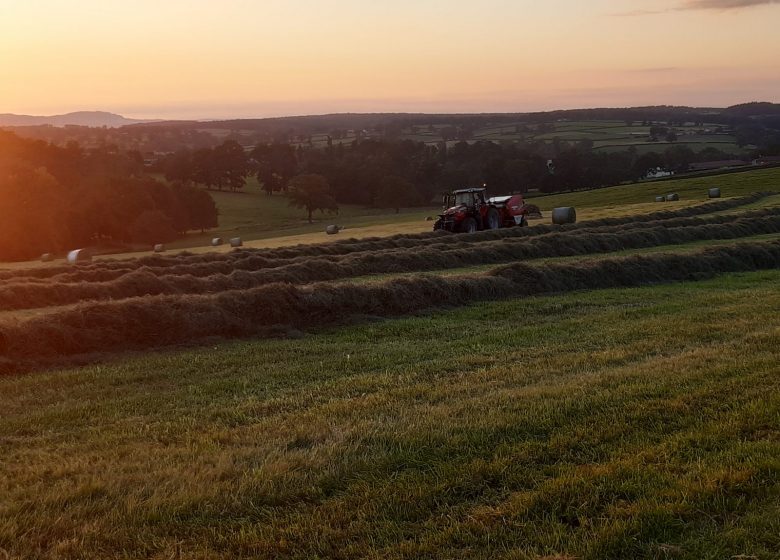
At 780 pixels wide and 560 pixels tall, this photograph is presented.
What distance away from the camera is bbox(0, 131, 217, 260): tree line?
52.0 m

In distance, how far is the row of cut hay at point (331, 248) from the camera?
24.6 meters

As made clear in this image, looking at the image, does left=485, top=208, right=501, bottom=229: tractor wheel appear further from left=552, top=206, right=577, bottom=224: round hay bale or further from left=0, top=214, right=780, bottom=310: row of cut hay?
left=0, top=214, right=780, bottom=310: row of cut hay

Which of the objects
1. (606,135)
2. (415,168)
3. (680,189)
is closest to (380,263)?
(680,189)

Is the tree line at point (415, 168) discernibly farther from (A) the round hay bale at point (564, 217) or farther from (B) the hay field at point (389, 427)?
(B) the hay field at point (389, 427)

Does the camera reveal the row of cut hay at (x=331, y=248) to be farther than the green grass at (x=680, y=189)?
No

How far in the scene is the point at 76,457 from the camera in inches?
231

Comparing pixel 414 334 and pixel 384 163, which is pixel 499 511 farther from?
pixel 384 163

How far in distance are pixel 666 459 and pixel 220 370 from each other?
6.00 m

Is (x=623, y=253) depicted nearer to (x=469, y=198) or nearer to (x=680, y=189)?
(x=469, y=198)

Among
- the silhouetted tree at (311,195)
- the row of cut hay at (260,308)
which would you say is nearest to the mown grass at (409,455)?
the row of cut hay at (260,308)

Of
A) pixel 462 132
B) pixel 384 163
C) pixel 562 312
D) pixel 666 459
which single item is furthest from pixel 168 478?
pixel 462 132

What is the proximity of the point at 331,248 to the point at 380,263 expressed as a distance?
248 inches

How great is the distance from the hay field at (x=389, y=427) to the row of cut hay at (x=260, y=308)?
0.13ft

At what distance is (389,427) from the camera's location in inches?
240
